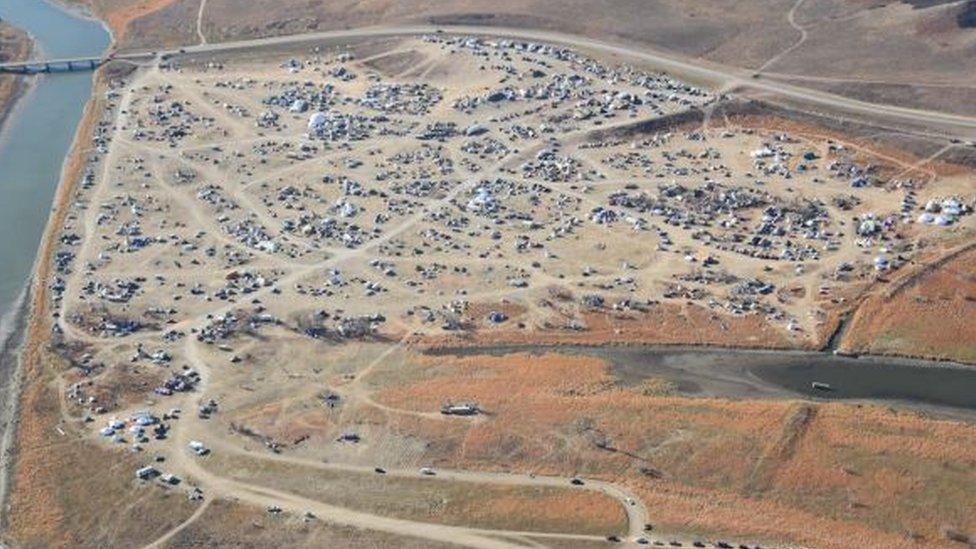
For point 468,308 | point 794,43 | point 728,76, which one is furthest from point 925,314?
point 794,43

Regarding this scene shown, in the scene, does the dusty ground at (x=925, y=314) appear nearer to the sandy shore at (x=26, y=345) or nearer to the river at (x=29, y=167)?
the sandy shore at (x=26, y=345)

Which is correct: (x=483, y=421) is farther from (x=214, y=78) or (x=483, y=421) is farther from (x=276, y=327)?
(x=214, y=78)

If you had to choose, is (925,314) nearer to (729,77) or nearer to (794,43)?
(729,77)

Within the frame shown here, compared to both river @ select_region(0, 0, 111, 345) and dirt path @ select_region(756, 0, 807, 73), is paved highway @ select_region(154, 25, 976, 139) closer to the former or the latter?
dirt path @ select_region(756, 0, 807, 73)

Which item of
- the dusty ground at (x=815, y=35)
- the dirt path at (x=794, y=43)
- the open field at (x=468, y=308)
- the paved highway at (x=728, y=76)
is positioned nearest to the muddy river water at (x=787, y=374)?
the open field at (x=468, y=308)

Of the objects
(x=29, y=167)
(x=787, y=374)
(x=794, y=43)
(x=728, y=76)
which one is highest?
(x=794, y=43)

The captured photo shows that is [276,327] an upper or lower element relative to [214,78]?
lower

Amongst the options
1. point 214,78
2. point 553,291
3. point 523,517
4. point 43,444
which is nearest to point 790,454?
point 523,517

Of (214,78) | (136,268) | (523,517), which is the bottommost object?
(523,517)

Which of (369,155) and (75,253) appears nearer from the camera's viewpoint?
(75,253)
